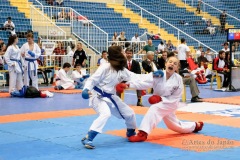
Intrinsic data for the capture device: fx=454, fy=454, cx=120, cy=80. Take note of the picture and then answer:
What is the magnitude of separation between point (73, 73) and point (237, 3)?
18.8 metres

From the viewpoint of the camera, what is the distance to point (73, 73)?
1622 centimetres

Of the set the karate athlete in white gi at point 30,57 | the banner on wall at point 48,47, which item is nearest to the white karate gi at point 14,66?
the karate athlete in white gi at point 30,57

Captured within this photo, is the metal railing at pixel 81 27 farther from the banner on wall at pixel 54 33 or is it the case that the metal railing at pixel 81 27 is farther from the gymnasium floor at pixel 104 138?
the gymnasium floor at pixel 104 138

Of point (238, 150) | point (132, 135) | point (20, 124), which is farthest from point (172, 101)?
point (20, 124)

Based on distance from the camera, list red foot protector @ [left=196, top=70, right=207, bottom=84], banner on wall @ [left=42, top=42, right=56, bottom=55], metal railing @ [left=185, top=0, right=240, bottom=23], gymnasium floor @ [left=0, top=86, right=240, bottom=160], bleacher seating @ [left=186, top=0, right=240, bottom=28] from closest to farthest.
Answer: gymnasium floor @ [left=0, top=86, right=240, bottom=160]
red foot protector @ [left=196, top=70, right=207, bottom=84]
banner on wall @ [left=42, top=42, right=56, bottom=55]
bleacher seating @ [left=186, top=0, right=240, bottom=28]
metal railing @ [left=185, top=0, right=240, bottom=23]

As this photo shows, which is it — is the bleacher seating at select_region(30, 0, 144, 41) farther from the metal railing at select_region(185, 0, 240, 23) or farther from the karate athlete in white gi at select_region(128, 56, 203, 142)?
the karate athlete in white gi at select_region(128, 56, 203, 142)

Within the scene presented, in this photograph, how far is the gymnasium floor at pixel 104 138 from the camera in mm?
5824

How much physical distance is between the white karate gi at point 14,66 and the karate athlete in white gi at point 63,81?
201 centimetres

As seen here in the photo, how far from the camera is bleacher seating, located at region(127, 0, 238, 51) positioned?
26.2 metres

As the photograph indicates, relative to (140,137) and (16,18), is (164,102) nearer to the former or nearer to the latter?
(140,137)

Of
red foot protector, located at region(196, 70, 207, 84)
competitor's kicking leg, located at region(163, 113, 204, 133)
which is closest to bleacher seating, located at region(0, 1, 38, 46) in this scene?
red foot protector, located at region(196, 70, 207, 84)

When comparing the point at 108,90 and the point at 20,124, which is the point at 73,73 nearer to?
the point at 20,124

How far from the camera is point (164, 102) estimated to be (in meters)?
6.86

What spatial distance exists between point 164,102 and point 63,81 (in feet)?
30.5
